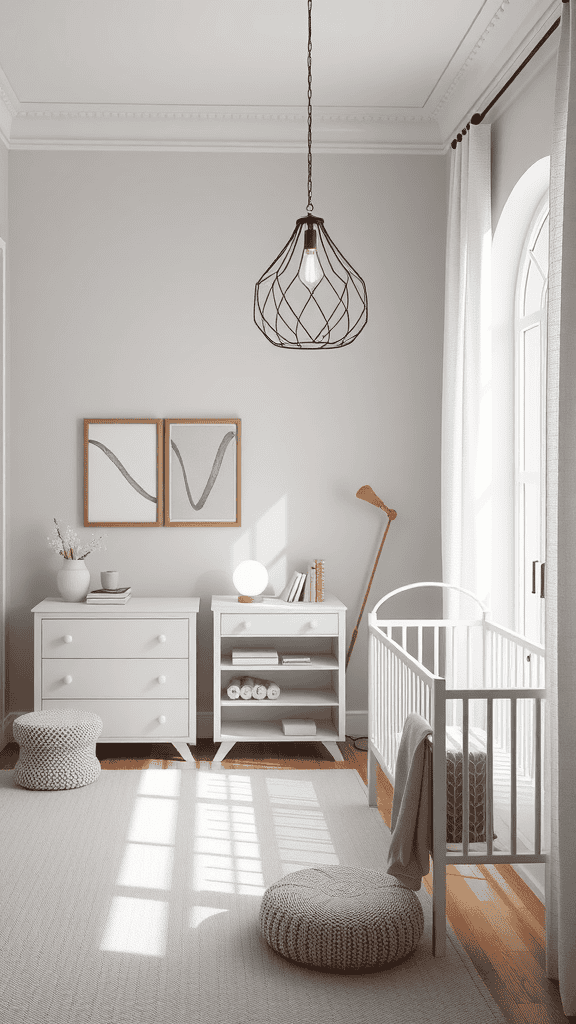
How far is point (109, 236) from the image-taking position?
4234 millimetres

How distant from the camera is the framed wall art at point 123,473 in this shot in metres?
4.24

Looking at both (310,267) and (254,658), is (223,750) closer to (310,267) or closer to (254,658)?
(254,658)

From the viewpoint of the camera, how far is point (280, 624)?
3939mm

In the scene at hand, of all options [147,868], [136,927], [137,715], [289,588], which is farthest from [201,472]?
[136,927]

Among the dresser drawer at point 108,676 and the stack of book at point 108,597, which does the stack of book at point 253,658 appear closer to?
the dresser drawer at point 108,676

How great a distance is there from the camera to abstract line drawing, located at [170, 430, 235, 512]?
4.26 metres

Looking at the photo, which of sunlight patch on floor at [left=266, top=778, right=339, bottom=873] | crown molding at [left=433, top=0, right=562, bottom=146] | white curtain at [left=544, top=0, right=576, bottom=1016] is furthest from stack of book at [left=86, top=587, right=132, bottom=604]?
crown molding at [left=433, top=0, right=562, bottom=146]

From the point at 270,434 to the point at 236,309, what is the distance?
629 millimetres

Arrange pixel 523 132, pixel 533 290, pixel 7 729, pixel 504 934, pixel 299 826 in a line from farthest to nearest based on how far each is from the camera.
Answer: pixel 7 729, pixel 533 290, pixel 523 132, pixel 299 826, pixel 504 934

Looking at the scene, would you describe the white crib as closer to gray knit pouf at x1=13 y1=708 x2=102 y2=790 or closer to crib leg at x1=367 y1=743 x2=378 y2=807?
crib leg at x1=367 y1=743 x2=378 y2=807

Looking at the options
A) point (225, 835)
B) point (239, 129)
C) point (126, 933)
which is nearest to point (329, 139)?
point (239, 129)

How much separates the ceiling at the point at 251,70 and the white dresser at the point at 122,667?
7.39 feet

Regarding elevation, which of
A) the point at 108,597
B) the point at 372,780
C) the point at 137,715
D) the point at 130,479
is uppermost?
the point at 130,479

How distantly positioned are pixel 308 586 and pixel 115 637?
0.93m
